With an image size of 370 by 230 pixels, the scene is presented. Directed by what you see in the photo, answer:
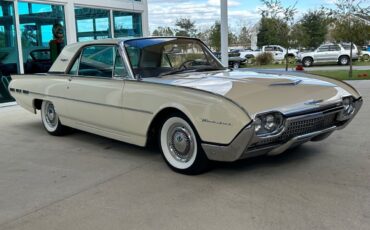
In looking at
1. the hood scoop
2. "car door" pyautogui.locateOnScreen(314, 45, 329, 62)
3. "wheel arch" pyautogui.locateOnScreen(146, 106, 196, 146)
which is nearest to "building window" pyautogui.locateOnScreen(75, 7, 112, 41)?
"wheel arch" pyautogui.locateOnScreen(146, 106, 196, 146)

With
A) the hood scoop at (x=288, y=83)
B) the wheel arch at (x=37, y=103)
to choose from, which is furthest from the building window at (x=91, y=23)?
the hood scoop at (x=288, y=83)

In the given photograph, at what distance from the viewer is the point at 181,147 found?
4.61 metres

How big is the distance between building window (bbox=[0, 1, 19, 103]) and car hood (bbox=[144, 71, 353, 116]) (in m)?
6.29

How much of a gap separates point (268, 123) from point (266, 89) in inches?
17.9

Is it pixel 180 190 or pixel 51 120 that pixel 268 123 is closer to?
pixel 180 190

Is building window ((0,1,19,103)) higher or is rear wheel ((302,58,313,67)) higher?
building window ((0,1,19,103))

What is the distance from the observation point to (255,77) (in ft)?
16.1

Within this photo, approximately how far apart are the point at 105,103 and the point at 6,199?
173cm

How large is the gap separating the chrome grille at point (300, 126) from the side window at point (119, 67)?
6.61 ft

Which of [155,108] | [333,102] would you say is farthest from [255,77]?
[155,108]

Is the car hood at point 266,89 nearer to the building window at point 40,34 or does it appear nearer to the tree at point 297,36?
the building window at point 40,34

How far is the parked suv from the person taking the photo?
25625mm

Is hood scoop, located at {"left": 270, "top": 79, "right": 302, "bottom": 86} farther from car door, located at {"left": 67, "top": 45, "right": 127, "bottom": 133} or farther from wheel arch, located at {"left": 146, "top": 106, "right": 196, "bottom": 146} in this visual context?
car door, located at {"left": 67, "top": 45, "right": 127, "bottom": 133}

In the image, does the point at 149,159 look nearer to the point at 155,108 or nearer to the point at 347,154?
the point at 155,108
